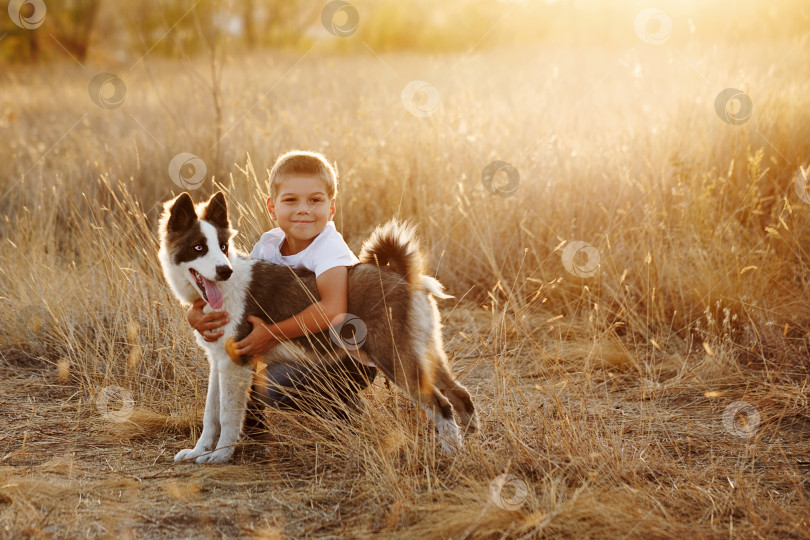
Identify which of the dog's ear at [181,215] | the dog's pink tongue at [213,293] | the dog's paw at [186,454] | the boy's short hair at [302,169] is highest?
the boy's short hair at [302,169]

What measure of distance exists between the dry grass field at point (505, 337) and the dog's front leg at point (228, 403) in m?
0.09

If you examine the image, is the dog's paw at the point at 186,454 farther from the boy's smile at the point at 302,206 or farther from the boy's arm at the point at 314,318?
the boy's smile at the point at 302,206

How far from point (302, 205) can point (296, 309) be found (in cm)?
47

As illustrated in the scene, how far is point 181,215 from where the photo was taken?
3.08m

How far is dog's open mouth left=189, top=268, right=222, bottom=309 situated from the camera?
3.05 metres

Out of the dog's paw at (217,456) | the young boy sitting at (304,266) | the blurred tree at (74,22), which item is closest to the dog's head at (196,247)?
the young boy sitting at (304,266)

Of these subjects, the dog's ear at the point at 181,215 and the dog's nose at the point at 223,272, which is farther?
the dog's ear at the point at 181,215

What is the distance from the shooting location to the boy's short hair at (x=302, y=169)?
326cm

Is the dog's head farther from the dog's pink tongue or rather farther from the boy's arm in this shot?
the boy's arm

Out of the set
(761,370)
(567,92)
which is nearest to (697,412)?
(761,370)

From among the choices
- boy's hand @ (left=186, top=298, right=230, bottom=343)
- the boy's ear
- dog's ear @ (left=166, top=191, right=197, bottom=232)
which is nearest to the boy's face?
the boy's ear

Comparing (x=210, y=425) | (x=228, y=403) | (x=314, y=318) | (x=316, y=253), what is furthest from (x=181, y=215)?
(x=210, y=425)

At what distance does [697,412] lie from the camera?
3.66 metres

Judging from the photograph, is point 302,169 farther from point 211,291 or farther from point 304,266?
point 211,291
